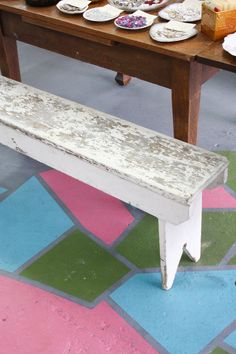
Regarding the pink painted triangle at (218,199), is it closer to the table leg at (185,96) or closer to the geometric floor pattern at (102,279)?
the geometric floor pattern at (102,279)

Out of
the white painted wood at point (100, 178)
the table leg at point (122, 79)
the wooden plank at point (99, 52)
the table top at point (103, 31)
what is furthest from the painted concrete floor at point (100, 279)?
the table leg at point (122, 79)

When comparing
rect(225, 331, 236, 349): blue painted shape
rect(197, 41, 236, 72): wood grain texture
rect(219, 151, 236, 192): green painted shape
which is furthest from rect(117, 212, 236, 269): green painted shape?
rect(197, 41, 236, 72): wood grain texture

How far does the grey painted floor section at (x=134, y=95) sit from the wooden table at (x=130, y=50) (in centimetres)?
79

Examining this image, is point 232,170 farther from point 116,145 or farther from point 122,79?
point 122,79

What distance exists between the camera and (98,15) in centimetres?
192

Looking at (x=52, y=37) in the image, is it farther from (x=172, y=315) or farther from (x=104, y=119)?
(x=172, y=315)

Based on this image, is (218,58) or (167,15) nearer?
(218,58)

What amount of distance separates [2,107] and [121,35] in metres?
0.59

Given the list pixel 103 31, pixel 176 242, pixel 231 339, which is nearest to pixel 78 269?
pixel 176 242

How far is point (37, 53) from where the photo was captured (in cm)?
373

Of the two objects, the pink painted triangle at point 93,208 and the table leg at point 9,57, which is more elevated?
the table leg at point 9,57

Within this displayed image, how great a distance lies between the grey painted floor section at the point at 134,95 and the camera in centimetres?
270

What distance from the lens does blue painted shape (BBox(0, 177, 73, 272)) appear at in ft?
6.55

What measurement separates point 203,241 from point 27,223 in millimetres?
768
